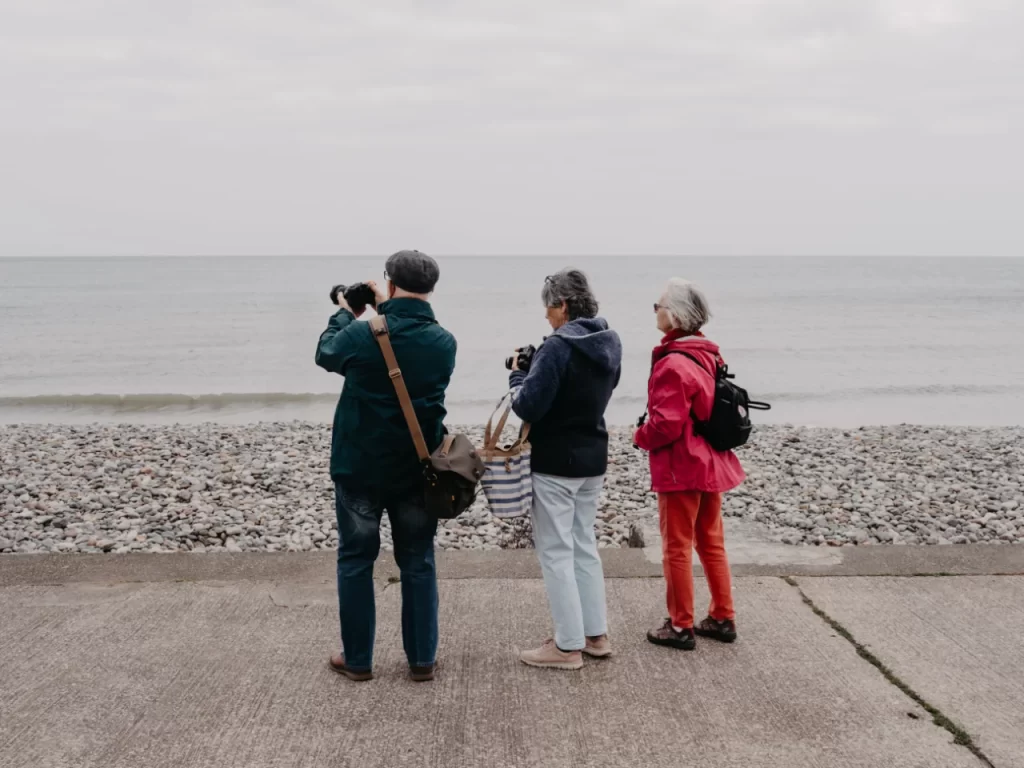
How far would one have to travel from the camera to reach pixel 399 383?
3.61 metres

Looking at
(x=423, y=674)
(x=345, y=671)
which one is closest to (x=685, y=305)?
(x=423, y=674)

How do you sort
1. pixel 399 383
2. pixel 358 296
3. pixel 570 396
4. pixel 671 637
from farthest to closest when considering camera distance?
pixel 671 637 < pixel 570 396 < pixel 358 296 < pixel 399 383

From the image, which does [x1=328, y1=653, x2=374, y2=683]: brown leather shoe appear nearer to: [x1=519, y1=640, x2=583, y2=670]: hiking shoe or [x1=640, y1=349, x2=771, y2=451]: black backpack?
[x1=519, y1=640, x2=583, y2=670]: hiking shoe

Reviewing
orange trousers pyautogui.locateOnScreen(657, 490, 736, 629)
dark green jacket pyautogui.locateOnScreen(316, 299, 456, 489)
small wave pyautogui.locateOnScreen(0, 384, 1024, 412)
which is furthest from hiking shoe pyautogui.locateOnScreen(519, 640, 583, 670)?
small wave pyautogui.locateOnScreen(0, 384, 1024, 412)

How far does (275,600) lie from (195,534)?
2748 millimetres

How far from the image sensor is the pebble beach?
718 centimetres

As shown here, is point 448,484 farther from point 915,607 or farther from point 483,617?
point 915,607

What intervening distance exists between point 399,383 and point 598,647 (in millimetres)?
1478

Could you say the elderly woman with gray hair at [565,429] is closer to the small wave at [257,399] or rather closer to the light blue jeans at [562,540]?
the light blue jeans at [562,540]

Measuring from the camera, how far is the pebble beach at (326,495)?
7.18 meters

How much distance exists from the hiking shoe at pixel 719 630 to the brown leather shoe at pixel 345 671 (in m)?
1.54

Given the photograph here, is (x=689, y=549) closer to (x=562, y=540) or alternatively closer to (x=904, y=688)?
(x=562, y=540)

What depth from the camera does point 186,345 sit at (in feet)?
103

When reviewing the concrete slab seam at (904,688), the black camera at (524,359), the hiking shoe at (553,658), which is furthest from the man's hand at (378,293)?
the concrete slab seam at (904,688)
